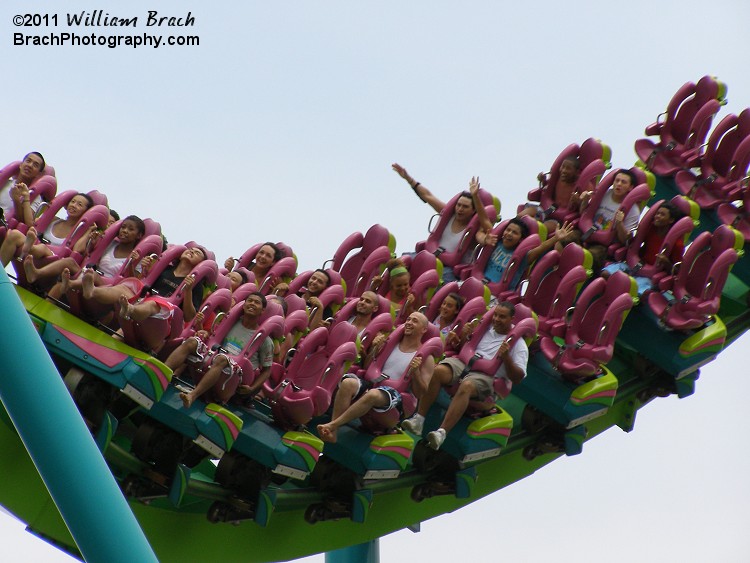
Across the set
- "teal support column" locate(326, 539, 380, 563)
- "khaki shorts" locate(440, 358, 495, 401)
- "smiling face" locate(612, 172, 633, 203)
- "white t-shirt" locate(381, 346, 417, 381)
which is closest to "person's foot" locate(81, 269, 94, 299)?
"white t-shirt" locate(381, 346, 417, 381)

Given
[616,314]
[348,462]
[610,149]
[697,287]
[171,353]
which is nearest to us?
[171,353]

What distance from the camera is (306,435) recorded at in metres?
7.96

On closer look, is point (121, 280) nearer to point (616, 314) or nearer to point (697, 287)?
point (616, 314)

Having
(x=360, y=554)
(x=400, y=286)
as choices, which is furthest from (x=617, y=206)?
(x=360, y=554)

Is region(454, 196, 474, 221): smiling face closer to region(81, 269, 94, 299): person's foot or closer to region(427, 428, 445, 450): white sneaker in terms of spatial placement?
region(427, 428, 445, 450): white sneaker

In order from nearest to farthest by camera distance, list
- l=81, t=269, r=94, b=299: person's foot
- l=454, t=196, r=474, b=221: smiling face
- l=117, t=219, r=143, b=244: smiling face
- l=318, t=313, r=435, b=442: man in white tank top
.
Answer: l=81, t=269, r=94, b=299: person's foot < l=318, t=313, r=435, b=442: man in white tank top < l=117, t=219, r=143, b=244: smiling face < l=454, t=196, r=474, b=221: smiling face

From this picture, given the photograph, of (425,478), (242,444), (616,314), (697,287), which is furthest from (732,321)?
(242,444)

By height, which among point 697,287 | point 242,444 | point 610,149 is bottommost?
point 242,444

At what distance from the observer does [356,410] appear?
8.00m

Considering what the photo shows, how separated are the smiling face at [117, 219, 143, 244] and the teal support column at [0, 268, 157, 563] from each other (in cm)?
195

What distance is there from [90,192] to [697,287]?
3.62m

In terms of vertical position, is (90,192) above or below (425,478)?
above

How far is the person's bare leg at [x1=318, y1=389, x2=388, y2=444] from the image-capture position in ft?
26.0

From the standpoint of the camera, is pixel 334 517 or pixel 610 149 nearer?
pixel 334 517
